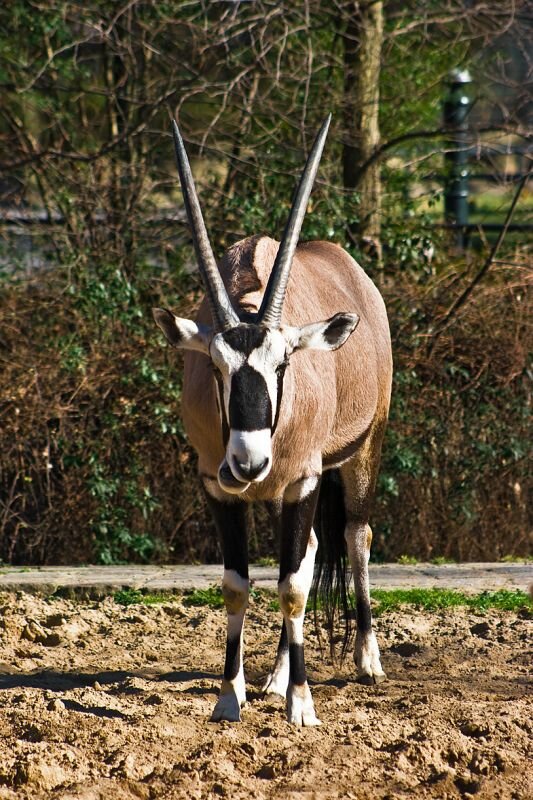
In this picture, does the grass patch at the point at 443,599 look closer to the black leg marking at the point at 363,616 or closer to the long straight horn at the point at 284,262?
the black leg marking at the point at 363,616

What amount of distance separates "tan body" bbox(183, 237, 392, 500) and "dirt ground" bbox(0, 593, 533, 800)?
912mm

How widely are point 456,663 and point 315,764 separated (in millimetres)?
1669

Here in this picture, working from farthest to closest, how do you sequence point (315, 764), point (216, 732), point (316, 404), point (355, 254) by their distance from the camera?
point (355, 254) < point (316, 404) < point (216, 732) < point (315, 764)

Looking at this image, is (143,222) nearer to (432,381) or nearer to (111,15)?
(111,15)

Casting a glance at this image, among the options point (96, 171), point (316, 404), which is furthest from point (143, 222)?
point (316, 404)

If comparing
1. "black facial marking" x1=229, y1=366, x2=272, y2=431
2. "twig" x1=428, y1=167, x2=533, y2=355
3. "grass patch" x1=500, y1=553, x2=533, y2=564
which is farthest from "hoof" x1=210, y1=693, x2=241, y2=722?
"twig" x1=428, y1=167, x2=533, y2=355

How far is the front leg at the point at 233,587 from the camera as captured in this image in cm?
466

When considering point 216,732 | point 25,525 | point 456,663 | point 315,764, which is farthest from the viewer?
point 25,525

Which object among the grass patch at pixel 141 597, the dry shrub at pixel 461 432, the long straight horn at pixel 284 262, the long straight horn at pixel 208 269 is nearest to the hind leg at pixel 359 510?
the grass patch at pixel 141 597

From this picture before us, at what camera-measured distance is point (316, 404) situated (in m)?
4.77

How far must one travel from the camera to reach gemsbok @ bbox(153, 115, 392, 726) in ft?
13.6

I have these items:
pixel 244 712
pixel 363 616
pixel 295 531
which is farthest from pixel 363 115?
pixel 244 712

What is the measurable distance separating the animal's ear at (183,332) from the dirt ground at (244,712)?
1378 millimetres

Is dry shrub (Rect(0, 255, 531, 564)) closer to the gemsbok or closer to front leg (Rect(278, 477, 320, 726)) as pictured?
the gemsbok
